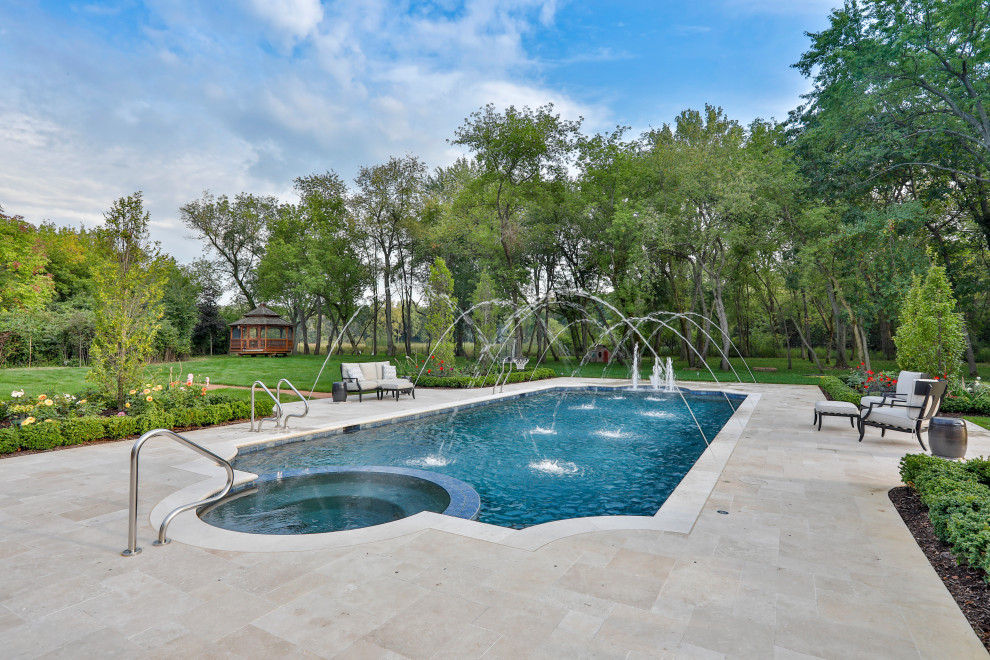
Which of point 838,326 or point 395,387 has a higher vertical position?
point 838,326

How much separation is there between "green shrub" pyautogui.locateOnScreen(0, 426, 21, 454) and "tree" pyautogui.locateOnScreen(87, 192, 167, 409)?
188 centimetres

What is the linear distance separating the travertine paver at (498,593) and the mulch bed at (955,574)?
8 cm

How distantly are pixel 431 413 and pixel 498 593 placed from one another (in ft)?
26.4

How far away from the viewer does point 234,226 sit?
36.0 m

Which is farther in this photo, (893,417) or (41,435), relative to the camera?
(893,417)

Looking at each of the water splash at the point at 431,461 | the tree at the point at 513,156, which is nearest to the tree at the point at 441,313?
the tree at the point at 513,156

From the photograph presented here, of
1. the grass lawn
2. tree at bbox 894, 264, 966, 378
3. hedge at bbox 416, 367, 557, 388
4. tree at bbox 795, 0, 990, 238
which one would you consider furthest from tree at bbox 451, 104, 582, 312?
tree at bbox 894, 264, 966, 378

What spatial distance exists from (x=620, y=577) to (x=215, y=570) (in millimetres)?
2664

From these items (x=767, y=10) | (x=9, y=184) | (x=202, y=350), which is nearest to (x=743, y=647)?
(x=767, y=10)

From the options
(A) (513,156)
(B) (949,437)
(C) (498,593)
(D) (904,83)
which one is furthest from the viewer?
(A) (513,156)

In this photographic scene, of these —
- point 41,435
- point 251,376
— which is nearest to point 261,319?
point 251,376

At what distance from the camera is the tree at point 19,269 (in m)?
20.6

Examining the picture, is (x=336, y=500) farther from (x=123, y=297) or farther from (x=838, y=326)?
(x=838, y=326)

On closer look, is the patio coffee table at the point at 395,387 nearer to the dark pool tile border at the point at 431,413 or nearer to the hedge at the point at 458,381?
the dark pool tile border at the point at 431,413
